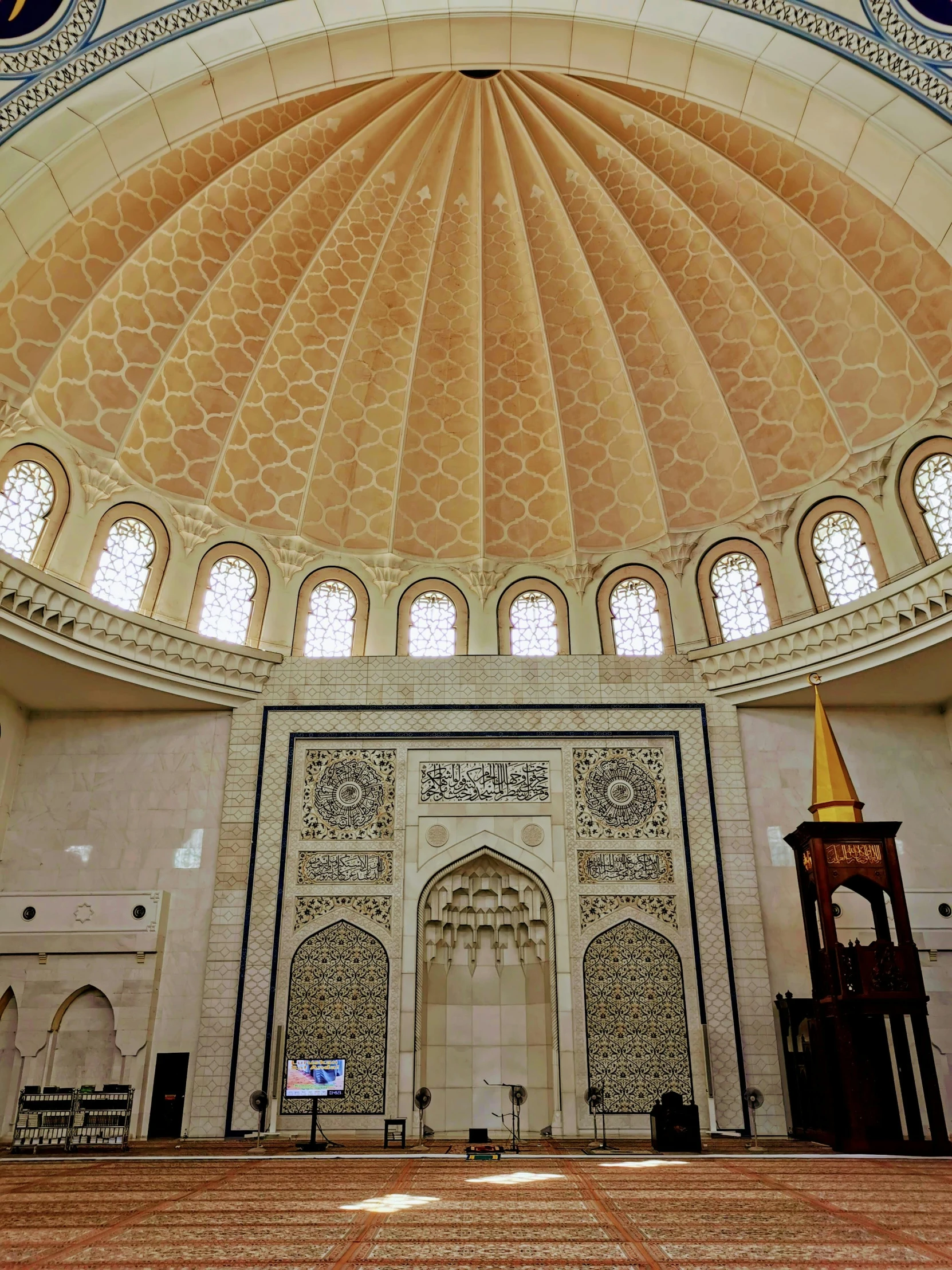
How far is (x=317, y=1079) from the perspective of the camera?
8094mm

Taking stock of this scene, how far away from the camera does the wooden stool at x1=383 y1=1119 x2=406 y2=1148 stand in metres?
7.65

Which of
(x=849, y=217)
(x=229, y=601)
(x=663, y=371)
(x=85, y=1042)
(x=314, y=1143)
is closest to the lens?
(x=314, y=1143)

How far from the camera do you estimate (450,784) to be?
9.80 metres

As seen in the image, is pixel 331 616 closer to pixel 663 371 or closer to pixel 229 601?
pixel 229 601

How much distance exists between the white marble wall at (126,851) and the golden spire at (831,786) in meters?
5.91

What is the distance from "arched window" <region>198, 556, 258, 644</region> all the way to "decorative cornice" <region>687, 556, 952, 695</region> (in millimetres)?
5004

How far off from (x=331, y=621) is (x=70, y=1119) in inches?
216

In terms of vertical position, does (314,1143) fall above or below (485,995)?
below

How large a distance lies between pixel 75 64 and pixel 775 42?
469 cm

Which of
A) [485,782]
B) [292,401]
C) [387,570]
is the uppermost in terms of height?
[292,401]

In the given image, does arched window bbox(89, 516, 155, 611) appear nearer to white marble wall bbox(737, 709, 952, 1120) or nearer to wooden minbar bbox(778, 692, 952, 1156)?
white marble wall bbox(737, 709, 952, 1120)

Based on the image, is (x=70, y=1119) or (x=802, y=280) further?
(x=802, y=280)

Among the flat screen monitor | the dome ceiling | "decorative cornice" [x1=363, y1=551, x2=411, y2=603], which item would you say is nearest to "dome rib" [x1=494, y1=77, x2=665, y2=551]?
the dome ceiling

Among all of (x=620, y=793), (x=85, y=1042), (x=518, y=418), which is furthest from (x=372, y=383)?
(x=85, y=1042)
